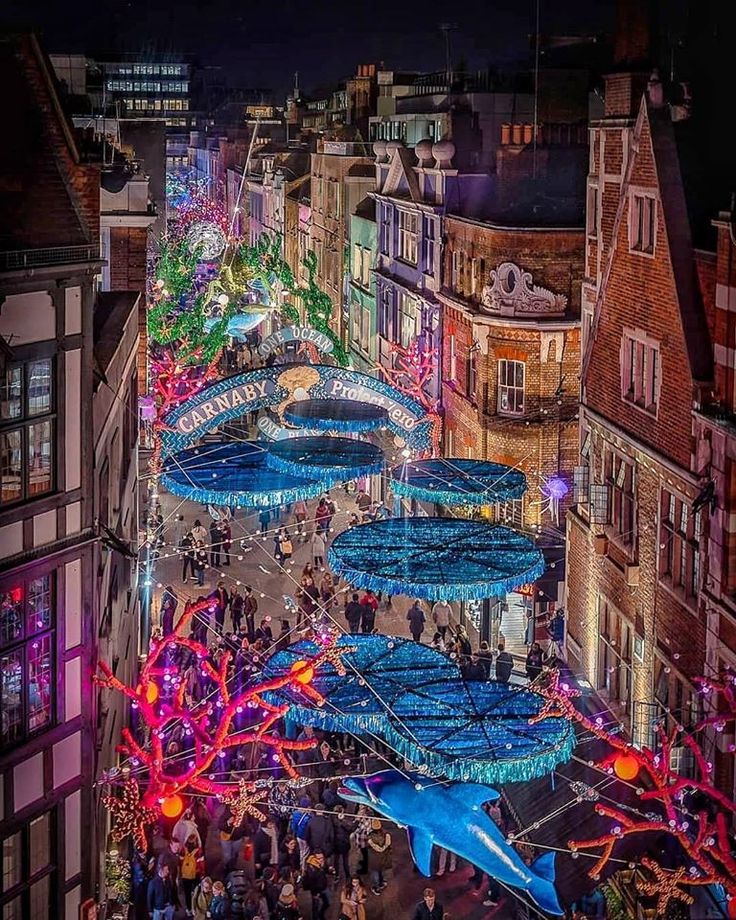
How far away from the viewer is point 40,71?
62.7 ft

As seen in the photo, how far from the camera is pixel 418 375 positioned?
4434cm

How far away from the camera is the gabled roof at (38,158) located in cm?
1830

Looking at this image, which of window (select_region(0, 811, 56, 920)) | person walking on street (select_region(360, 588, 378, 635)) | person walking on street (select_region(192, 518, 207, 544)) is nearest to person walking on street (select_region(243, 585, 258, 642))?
person walking on street (select_region(360, 588, 378, 635))

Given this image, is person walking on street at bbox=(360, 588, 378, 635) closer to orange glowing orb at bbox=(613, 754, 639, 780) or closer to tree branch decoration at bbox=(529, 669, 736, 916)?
tree branch decoration at bbox=(529, 669, 736, 916)

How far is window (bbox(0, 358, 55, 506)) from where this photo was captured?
17.3 metres

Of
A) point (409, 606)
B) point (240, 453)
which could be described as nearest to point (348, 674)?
point (240, 453)

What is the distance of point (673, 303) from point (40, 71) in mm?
10696

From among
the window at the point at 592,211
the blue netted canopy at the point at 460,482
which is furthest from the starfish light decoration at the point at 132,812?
the window at the point at 592,211

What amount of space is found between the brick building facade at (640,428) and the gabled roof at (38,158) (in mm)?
9757

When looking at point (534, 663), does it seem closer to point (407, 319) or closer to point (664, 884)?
point (664, 884)

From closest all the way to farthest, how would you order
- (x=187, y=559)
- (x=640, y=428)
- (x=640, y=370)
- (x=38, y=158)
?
(x=38, y=158), (x=640, y=428), (x=640, y=370), (x=187, y=559)

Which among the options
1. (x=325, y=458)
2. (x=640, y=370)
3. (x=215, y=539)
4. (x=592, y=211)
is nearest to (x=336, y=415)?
(x=325, y=458)

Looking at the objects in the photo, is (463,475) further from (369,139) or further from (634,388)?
(369,139)

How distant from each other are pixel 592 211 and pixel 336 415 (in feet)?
25.2
